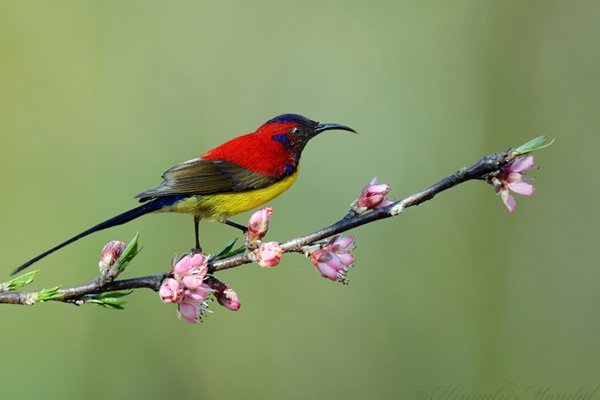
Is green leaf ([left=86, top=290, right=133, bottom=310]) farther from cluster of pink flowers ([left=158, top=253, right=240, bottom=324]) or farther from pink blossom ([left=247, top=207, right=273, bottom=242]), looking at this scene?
pink blossom ([left=247, top=207, right=273, bottom=242])

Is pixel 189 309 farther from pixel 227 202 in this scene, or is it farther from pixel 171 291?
pixel 227 202

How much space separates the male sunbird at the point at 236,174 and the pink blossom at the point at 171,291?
63 centimetres

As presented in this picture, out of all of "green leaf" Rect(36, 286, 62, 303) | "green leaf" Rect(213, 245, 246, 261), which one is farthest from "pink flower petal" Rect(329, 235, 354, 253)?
"green leaf" Rect(36, 286, 62, 303)

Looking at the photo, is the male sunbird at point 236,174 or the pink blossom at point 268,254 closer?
the pink blossom at point 268,254

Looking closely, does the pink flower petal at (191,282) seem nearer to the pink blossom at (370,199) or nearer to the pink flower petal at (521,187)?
the pink blossom at (370,199)

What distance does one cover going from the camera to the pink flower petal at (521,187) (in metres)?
2.45

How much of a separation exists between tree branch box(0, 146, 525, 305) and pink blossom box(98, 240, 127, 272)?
0.19 ft

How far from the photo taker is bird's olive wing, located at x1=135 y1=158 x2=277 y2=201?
10.6ft

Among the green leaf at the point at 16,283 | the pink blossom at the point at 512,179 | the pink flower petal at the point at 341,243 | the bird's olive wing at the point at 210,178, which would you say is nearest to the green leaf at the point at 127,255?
the green leaf at the point at 16,283

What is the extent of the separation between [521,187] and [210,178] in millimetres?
1364

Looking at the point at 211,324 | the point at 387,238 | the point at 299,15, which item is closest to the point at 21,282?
the point at 211,324

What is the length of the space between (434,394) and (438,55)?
3.77 m

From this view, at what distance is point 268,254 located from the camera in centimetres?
254

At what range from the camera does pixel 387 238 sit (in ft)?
25.9
